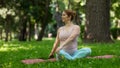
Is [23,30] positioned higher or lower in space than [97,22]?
lower

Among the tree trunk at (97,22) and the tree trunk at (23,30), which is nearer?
the tree trunk at (97,22)

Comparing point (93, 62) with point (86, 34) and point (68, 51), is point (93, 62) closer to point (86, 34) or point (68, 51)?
point (68, 51)

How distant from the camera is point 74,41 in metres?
10.5

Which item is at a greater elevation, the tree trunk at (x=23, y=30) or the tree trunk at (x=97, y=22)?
the tree trunk at (x=97, y=22)

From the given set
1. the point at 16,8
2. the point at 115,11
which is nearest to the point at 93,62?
the point at 16,8

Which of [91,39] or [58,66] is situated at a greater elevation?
[58,66]

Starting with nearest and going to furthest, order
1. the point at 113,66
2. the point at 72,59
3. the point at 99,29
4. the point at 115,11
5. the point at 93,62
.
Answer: the point at 113,66
the point at 93,62
the point at 72,59
the point at 99,29
the point at 115,11

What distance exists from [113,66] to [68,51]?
2.08 meters

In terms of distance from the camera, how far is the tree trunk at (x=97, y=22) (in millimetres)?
22625

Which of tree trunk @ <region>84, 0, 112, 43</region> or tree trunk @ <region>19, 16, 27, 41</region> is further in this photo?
tree trunk @ <region>19, 16, 27, 41</region>

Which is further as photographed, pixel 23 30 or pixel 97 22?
pixel 23 30

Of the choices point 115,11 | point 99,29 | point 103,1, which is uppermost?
point 103,1

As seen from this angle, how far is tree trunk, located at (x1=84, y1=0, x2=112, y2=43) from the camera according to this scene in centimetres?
2262

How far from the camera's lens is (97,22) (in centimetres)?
2272
